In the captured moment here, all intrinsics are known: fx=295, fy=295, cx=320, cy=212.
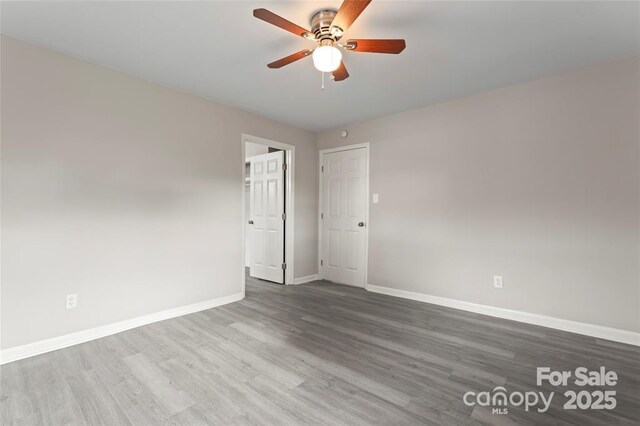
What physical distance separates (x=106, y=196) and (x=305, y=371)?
2361 mm

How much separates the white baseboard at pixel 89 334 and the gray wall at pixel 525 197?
2535 mm

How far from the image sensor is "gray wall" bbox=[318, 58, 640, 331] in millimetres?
2623

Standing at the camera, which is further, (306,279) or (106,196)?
(306,279)

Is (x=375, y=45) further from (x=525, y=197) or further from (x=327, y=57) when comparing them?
(x=525, y=197)

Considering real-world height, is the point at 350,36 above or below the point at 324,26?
above

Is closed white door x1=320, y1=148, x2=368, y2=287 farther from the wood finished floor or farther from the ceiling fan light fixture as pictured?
the ceiling fan light fixture

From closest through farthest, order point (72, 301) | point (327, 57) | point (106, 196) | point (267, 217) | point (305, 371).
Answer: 1. point (327, 57)
2. point (305, 371)
3. point (72, 301)
4. point (106, 196)
5. point (267, 217)

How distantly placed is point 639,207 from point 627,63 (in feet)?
4.14

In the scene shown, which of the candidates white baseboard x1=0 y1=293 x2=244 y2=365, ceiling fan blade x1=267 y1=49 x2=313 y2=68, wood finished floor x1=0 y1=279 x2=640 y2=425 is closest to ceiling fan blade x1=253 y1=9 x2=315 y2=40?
ceiling fan blade x1=267 y1=49 x2=313 y2=68

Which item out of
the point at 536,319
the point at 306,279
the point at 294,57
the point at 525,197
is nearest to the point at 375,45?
the point at 294,57

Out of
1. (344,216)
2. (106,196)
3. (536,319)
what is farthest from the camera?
(344,216)

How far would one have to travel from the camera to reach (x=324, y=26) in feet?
6.51

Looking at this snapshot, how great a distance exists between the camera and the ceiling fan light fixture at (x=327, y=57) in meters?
1.90

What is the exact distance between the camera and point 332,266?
15.8 feet
